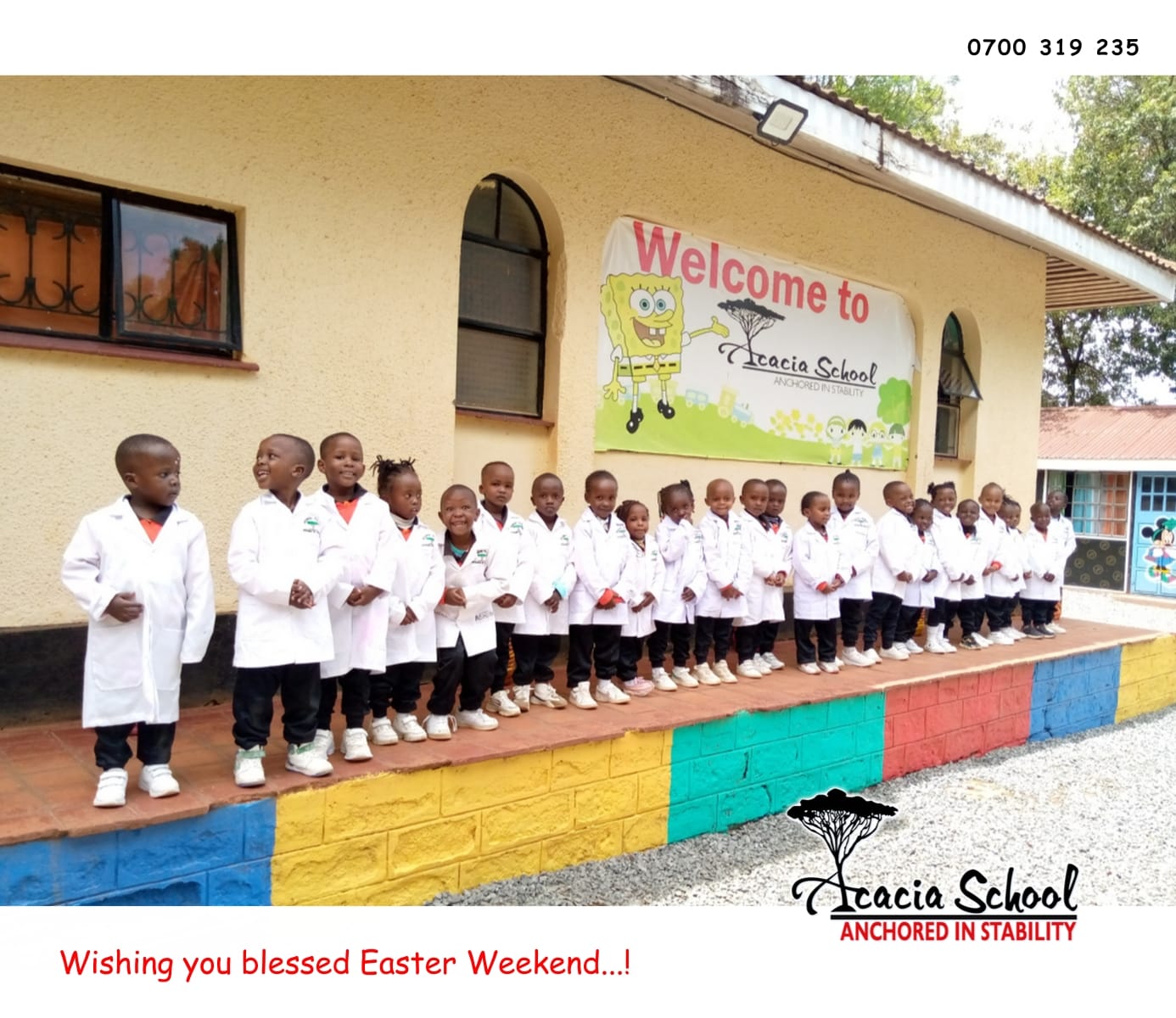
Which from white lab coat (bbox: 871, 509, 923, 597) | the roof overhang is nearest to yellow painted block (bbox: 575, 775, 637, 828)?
white lab coat (bbox: 871, 509, 923, 597)

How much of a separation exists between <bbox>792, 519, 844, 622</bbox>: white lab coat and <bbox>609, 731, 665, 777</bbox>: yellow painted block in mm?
1872

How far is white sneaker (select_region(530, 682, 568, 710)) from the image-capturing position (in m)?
4.52

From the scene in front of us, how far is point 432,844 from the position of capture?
3543 millimetres

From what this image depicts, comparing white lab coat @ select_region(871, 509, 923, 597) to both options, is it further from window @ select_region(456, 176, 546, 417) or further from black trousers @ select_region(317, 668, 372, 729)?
black trousers @ select_region(317, 668, 372, 729)

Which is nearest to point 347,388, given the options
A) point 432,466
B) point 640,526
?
point 432,466

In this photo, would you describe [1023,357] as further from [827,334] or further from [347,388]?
[347,388]

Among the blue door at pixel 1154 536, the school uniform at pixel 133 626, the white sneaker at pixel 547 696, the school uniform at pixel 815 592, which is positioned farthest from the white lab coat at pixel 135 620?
the blue door at pixel 1154 536

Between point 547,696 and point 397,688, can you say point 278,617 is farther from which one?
point 547,696

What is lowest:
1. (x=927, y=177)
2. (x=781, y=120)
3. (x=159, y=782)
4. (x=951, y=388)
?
(x=159, y=782)

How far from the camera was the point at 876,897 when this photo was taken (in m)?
3.77

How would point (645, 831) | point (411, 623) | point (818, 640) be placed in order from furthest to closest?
point (818, 640)
point (645, 831)
point (411, 623)

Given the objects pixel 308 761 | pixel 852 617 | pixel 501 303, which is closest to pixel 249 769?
pixel 308 761

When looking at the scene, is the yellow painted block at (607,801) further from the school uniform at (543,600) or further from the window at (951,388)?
the window at (951,388)

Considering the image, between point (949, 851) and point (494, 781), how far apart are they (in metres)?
2.43
